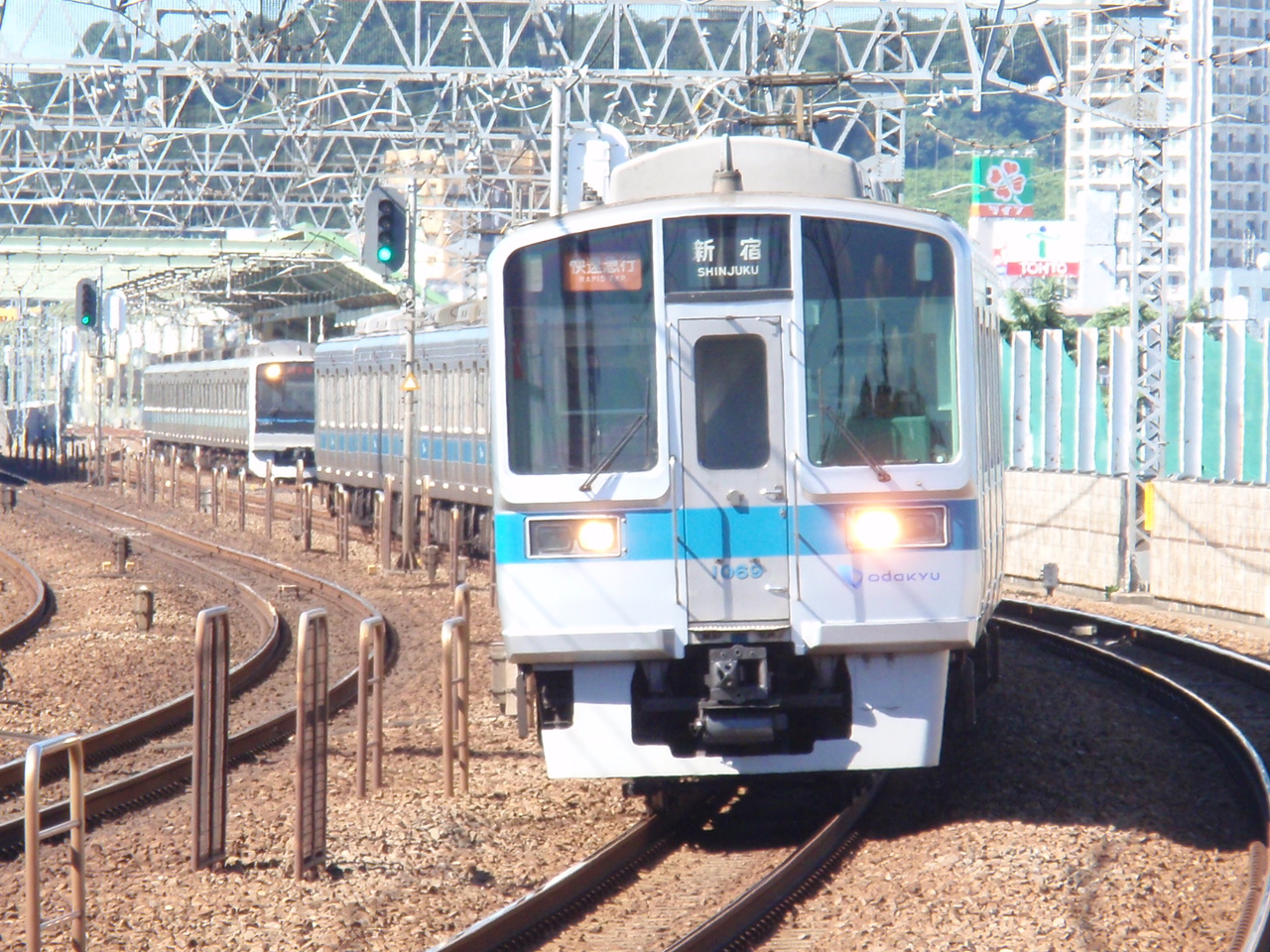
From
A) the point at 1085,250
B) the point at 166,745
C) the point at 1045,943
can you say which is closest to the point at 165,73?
the point at 166,745

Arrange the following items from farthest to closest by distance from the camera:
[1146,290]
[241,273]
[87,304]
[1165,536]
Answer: [241,273], [87,304], [1146,290], [1165,536]

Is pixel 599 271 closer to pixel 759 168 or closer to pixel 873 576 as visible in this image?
pixel 759 168

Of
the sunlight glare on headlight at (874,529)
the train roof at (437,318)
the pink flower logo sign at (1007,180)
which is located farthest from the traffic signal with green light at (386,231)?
the pink flower logo sign at (1007,180)

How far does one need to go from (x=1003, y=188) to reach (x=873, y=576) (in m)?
70.9

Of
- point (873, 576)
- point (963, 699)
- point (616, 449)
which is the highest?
point (616, 449)

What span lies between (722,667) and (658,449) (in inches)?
36.2

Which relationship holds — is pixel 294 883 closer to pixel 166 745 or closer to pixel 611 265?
pixel 611 265

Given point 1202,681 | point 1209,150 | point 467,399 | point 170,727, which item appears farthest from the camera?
point 1209,150

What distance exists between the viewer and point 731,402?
7301 millimetres

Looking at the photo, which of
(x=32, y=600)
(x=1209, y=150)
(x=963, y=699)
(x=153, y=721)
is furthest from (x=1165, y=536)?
(x=1209, y=150)

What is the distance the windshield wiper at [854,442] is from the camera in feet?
23.6

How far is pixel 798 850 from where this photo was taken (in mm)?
7059

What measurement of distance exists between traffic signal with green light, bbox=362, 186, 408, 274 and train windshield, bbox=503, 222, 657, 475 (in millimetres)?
10137

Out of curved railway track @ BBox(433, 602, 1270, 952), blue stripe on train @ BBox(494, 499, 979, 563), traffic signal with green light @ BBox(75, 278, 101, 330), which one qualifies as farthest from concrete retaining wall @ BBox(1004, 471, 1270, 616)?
traffic signal with green light @ BBox(75, 278, 101, 330)
